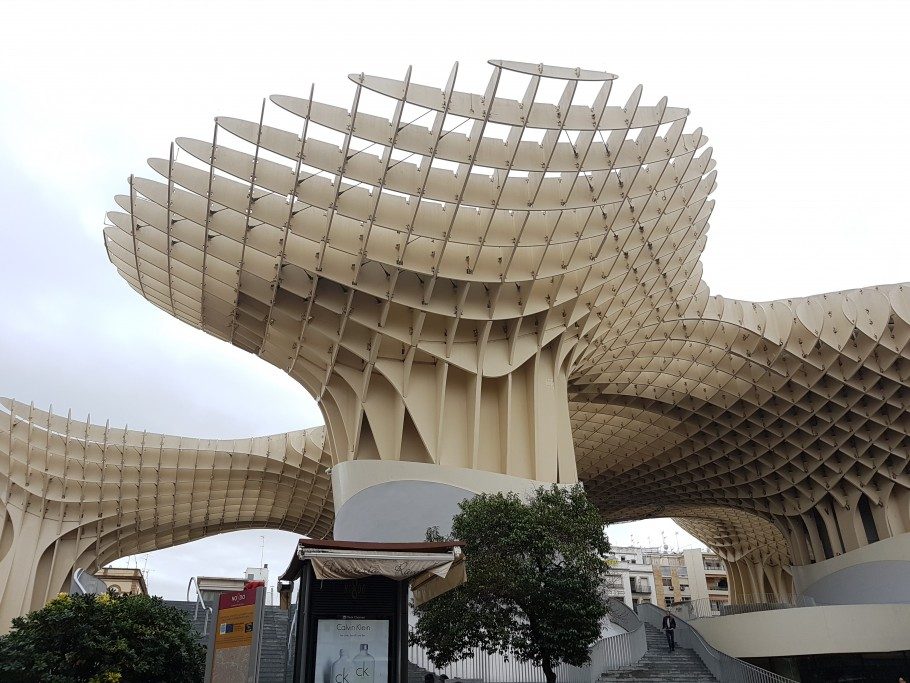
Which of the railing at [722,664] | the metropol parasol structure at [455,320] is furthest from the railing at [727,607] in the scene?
the metropol parasol structure at [455,320]

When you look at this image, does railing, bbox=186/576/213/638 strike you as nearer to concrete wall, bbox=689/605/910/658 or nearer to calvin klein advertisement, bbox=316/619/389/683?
calvin klein advertisement, bbox=316/619/389/683

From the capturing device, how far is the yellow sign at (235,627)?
10.4 m

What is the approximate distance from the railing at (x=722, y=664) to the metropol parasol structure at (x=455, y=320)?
26.3 ft

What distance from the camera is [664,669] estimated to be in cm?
2489

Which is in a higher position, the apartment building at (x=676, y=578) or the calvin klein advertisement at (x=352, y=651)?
the apartment building at (x=676, y=578)

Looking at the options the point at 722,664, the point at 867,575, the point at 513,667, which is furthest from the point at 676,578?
the point at 513,667

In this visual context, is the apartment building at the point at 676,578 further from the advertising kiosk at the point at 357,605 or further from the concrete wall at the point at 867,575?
the advertising kiosk at the point at 357,605

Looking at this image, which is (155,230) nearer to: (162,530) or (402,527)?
(402,527)

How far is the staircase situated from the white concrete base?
22.4 ft

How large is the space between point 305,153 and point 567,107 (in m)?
8.07

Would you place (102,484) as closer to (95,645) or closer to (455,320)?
(455,320)

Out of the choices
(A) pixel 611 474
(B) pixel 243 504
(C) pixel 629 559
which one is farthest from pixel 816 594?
(C) pixel 629 559

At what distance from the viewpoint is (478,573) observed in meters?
17.5

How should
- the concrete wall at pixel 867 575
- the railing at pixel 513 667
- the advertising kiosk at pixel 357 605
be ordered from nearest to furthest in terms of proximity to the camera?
the advertising kiosk at pixel 357 605 → the railing at pixel 513 667 → the concrete wall at pixel 867 575
